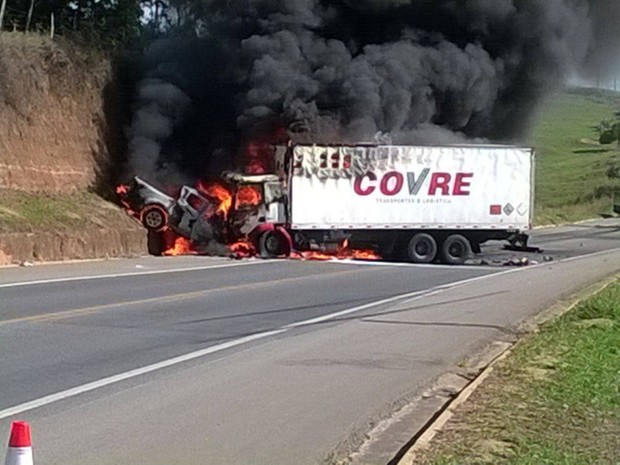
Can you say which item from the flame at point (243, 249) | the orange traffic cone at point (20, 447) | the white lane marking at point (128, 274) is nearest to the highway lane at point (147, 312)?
the white lane marking at point (128, 274)

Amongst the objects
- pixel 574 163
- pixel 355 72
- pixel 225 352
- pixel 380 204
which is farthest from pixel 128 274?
pixel 574 163

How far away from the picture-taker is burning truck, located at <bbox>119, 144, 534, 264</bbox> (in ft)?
96.5

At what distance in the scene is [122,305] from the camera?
15.9 m

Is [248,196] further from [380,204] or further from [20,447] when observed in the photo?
[20,447]

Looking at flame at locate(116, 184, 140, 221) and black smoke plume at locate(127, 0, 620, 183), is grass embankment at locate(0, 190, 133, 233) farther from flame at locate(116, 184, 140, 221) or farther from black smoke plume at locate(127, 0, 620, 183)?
black smoke plume at locate(127, 0, 620, 183)

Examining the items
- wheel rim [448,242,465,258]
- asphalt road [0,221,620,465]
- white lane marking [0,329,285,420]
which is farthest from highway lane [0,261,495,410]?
wheel rim [448,242,465,258]

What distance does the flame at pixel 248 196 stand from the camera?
97.8ft

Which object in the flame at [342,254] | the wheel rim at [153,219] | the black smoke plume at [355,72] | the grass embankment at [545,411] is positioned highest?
the black smoke plume at [355,72]

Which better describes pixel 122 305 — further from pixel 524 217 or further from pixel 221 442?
pixel 524 217

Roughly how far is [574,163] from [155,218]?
61.2 meters

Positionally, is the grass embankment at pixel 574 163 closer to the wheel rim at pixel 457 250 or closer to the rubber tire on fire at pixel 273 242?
the wheel rim at pixel 457 250

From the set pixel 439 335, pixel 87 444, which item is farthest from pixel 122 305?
pixel 87 444

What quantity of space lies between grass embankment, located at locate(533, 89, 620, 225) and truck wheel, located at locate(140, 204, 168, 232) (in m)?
20.7

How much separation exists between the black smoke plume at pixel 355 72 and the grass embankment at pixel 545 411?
2383cm
